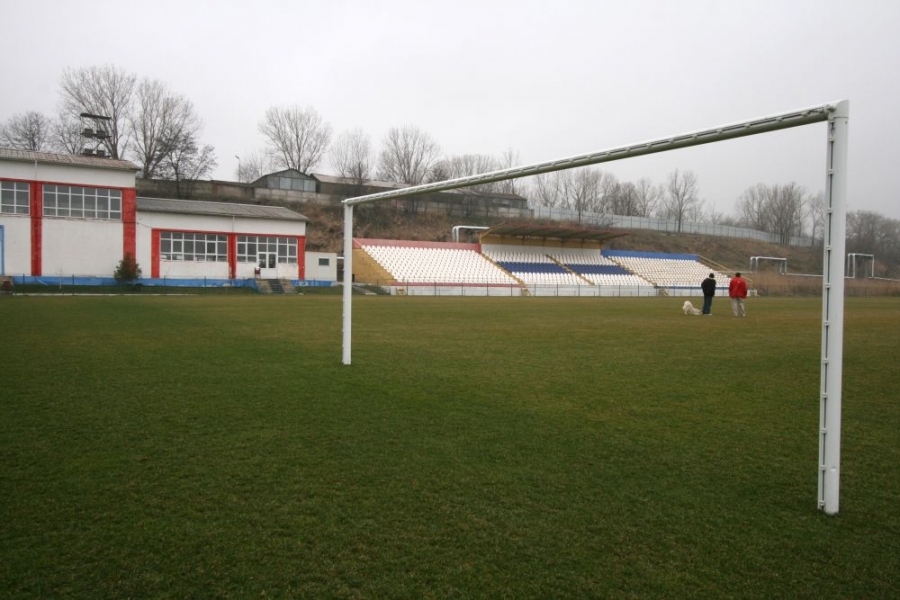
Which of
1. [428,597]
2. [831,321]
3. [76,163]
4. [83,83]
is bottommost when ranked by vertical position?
[428,597]

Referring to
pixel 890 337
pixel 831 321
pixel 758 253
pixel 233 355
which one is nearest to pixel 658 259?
pixel 758 253

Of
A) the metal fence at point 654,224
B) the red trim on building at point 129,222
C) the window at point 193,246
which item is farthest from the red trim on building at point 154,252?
the metal fence at point 654,224

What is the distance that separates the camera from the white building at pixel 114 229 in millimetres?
37812

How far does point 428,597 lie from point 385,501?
4.20 ft

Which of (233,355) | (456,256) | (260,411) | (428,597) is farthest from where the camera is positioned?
(456,256)

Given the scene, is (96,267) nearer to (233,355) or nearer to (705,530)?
(233,355)

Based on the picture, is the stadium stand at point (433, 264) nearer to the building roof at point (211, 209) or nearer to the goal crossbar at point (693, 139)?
the building roof at point (211, 209)

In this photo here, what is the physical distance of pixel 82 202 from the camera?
1569 inches

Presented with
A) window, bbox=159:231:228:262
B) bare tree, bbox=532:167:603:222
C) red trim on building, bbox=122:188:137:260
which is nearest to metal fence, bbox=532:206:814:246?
bare tree, bbox=532:167:603:222

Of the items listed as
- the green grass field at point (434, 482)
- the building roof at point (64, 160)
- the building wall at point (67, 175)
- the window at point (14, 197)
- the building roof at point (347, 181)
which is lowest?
the green grass field at point (434, 482)

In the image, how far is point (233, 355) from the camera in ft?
36.9

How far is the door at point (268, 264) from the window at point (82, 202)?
9.93m

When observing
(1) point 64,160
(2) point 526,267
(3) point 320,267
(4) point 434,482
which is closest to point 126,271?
(1) point 64,160

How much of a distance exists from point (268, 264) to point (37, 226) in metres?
14.9
